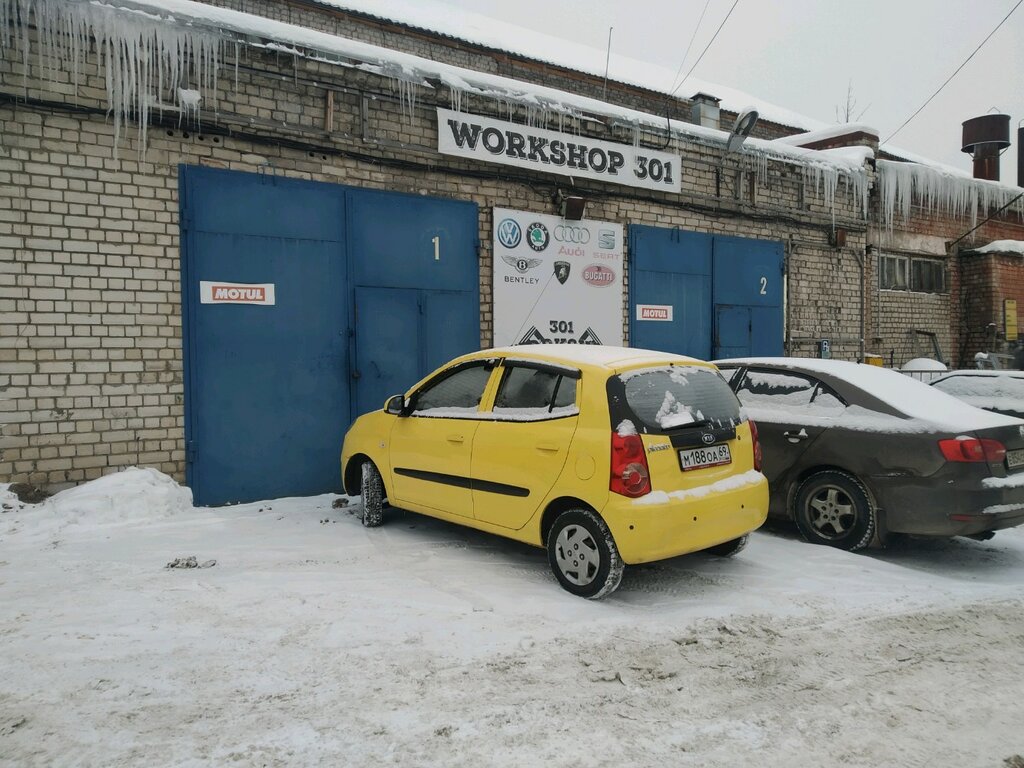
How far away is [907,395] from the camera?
5.23 meters

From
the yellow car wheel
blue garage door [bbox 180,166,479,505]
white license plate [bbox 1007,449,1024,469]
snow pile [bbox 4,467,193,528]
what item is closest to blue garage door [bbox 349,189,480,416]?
blue garage door [bbox 180,166,479,505]

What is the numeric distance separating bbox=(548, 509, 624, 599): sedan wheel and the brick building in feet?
11.9

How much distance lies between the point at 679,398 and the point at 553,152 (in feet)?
17.0

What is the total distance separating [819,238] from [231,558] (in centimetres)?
1046

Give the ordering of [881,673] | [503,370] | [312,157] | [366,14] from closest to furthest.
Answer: [881,673]
[503,370]
[312,157]
[366,14]

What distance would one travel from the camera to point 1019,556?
5230mm

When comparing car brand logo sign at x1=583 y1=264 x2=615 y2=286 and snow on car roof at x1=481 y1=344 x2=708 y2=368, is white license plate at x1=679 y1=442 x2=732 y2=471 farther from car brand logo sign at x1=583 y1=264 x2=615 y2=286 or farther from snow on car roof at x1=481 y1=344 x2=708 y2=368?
car brand logo sign at x1=583 y1=264 x2=615 y2=286

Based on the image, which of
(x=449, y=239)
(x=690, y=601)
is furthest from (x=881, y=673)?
(x=449, y=239)

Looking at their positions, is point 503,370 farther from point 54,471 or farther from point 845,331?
point 845,331

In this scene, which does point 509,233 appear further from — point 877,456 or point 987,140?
point 987,140

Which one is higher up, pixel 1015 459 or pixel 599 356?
pixel 599 356

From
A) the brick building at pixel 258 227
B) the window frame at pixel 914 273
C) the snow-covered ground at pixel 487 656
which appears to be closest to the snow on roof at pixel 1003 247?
the window frame at pixel 914 273

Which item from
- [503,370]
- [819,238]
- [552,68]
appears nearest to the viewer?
[503,370]

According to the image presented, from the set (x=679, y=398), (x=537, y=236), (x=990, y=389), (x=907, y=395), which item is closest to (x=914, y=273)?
(x=990, y=389)
